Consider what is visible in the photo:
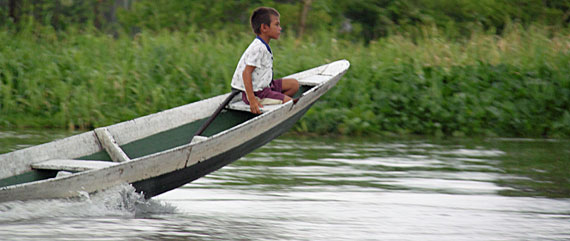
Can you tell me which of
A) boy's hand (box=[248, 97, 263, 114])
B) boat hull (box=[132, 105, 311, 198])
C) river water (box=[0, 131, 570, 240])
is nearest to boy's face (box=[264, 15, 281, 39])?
boy's hand (box=[248, 97, 263, 114])

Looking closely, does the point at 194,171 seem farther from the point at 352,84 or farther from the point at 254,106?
the point at 352,84

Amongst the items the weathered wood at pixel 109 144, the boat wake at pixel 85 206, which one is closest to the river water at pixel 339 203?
the boat wake at pixel 85 206

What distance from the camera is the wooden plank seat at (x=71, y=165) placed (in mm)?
6213

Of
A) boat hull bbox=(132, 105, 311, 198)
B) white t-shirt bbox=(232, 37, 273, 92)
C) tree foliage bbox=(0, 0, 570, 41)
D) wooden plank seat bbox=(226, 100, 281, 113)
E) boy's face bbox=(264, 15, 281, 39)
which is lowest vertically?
boat hull bbox=(132, 105, 311, 198)

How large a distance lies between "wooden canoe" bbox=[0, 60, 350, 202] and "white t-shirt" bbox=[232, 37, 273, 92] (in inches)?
8.6

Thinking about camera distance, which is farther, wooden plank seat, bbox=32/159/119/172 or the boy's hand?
the boy's hand

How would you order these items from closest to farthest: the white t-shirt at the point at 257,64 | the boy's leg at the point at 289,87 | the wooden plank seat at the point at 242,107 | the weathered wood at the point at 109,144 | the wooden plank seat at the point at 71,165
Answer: the wooden plank seat at the point at 71,165 < the weathered wood at the point at 109,144 < the white t-shirt at the point at 257,64 < the wooden plank seat at the point at 242,107 < the boy's leg at the point at 289,87

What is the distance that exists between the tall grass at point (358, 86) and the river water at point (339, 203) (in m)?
1.95

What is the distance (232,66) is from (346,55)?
1857 millimetres

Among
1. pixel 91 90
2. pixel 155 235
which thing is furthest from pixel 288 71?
pixel 155 235

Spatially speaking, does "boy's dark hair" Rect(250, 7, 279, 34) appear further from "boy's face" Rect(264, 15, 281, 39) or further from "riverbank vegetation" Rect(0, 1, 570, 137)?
"riverbank vegetation" Rect(0, 1, 570, 137)

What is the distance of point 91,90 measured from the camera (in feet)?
42.8

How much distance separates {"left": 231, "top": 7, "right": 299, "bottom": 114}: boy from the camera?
7262 mm

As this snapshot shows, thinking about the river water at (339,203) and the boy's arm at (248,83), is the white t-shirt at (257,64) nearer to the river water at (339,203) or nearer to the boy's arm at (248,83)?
the boy's arm at (248,83)
